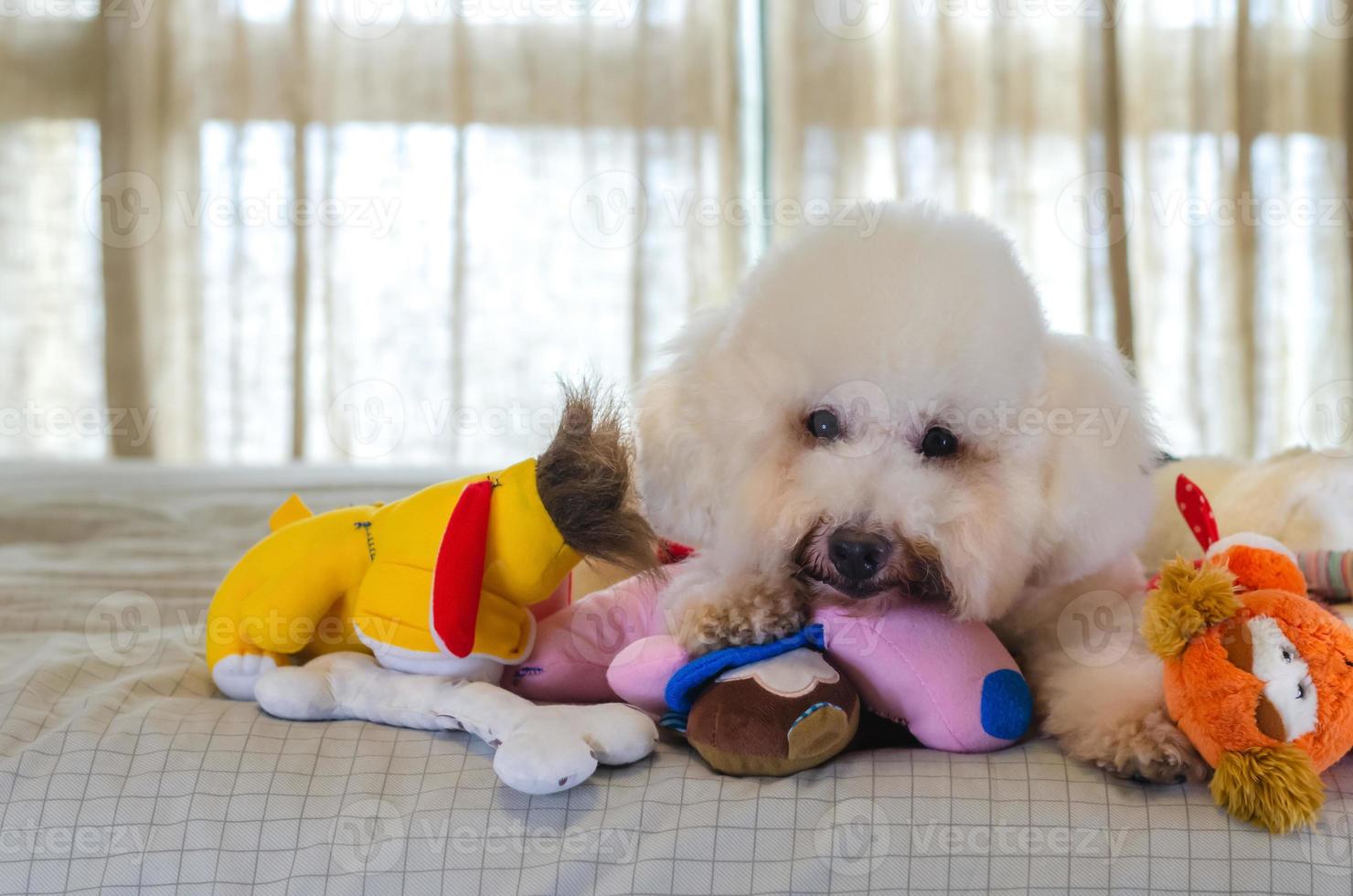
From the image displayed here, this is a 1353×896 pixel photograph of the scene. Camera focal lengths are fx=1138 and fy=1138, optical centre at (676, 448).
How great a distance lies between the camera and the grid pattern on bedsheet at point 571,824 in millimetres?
788

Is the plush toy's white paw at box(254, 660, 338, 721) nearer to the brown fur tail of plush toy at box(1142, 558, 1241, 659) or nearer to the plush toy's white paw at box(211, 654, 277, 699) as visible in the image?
the plush toy's white paw at box(211, 654, 277, 699)

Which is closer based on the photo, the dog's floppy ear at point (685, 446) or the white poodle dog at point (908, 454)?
the white poodle dog at point (908, 454)

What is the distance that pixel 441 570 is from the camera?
0.94m

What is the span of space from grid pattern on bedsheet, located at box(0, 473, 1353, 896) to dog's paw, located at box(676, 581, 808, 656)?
0.09m

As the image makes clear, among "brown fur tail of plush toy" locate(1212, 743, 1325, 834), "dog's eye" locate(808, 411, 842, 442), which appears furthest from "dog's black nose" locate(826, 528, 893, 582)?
"brown fur tail of plush toy" locate(1212, 743, 1325, 834)

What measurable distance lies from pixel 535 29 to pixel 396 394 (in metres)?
1.47

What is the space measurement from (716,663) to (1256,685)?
0.39 meters

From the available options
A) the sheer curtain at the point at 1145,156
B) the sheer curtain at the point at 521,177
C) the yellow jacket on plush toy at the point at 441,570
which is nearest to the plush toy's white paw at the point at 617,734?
the yellow jacket on plush toy at the point at 441,570

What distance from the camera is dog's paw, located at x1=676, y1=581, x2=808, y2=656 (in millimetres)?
952

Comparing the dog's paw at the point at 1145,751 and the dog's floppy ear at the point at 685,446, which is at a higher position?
the dog's floppy ear at the point at 685,446

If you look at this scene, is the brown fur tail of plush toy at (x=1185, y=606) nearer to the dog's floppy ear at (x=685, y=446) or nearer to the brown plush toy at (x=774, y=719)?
the brown plush toy at (x=774, y=719)

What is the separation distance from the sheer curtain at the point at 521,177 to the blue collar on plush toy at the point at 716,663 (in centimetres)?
330

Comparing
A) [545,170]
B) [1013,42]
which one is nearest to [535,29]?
[545,170]

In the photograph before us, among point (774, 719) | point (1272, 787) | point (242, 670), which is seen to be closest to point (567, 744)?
point (774, 719)
